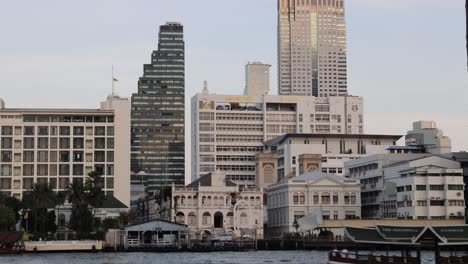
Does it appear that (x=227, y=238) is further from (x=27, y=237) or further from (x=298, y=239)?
(x=27, y=237)

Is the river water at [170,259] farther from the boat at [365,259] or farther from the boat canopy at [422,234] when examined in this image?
the boat canopy at [422,234]

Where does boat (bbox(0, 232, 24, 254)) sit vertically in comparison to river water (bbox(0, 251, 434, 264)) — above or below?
above

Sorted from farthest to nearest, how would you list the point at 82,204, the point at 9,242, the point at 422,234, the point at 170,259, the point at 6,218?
1. the point at 82,204
2. the point at 6,218
3. the point at 9,242
4. the point at 170,259
5. the point at 422,234

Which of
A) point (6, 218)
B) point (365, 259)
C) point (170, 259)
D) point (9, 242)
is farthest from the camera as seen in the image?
point (6, 218)

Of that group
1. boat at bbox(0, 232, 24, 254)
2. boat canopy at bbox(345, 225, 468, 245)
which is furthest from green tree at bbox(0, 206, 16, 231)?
boat canopy at bbox(345, 225, 468, 245)

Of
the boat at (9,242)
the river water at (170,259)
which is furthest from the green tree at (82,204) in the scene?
the river water at (170,259)

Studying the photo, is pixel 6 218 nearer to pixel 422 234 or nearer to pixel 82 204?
pixel 82 204

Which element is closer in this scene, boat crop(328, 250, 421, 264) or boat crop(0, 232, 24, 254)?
boat crop(328, 250, 421, 264)

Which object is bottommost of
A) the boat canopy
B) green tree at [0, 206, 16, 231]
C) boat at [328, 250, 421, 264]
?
boat at [328, 250, 421, 264]

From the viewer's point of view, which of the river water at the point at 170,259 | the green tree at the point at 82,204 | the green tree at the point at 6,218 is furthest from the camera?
the green tree at the point at 82,204

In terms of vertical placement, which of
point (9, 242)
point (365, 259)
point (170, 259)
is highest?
point (9, 242)

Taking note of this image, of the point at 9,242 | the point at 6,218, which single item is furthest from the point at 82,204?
the point at 9,242

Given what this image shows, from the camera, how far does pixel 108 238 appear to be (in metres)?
196

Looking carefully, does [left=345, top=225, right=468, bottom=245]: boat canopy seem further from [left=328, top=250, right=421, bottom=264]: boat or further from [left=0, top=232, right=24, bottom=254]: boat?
[left=0, top=232, right=24, bottom=254]: boat
